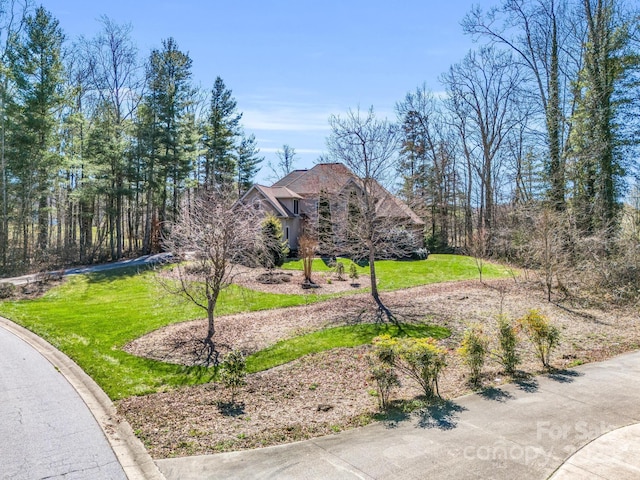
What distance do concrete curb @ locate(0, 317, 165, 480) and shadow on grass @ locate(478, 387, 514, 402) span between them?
5476 mm

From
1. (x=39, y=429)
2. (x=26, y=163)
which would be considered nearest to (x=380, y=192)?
(x=39, y=429)

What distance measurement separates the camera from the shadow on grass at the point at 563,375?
8.11 m

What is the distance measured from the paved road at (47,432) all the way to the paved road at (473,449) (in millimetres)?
1050

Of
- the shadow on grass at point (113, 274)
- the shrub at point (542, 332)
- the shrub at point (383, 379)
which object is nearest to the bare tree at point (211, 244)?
the shrub at point (383, 379)

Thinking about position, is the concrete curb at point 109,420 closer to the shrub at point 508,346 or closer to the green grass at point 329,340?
the green grass at point 329,340

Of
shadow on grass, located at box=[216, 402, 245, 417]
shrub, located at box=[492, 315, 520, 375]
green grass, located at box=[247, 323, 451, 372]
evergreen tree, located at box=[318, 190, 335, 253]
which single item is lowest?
shadow on grass, located at box=[216, 402, 245, 417]

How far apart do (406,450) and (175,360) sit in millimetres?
6244

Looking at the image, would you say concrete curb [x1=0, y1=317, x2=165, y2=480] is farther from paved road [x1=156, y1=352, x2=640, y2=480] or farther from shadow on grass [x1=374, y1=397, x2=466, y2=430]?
shadow on grass [x1=374, y1=397, x2=466, y2=430]

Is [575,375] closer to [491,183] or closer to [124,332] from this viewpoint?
[124,332]

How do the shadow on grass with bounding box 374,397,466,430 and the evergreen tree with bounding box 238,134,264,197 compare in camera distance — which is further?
the evergreen tree with bounding box 238,134,264,197

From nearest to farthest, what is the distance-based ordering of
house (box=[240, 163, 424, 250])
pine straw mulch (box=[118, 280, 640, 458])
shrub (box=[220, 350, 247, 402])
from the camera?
pine straw mulch (box=[118, 280, 640, 458]) → shrub (box=[220, 350, 247, 402]) → house (box=[240, 163, 424, 250])

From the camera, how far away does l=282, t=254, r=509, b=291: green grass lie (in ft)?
67.3

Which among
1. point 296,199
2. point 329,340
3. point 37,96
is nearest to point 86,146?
point 37,96

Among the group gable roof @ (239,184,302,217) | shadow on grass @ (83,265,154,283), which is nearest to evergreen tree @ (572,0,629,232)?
gable roof @ (239,184,302,217)
